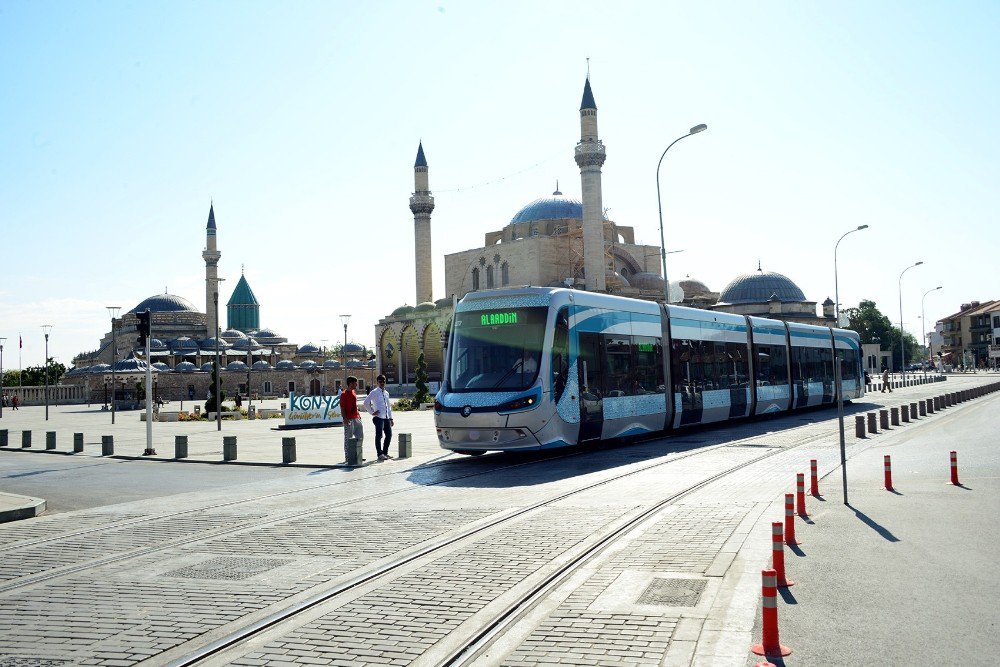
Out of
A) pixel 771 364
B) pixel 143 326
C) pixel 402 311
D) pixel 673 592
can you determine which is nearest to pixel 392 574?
pixel 673 592

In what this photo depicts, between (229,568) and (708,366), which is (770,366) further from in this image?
(229,568)

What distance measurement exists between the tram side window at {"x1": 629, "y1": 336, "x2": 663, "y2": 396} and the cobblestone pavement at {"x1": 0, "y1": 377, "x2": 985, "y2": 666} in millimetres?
5175

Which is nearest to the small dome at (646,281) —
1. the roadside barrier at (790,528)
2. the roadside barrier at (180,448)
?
the roadside barrier at (180,448)

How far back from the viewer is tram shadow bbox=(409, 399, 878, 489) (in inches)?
526

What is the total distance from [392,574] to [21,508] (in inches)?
263

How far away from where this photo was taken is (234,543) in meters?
8.59

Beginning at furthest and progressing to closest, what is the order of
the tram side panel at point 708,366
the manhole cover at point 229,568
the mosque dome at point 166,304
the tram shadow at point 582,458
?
the mosque dome at point 166,304
the tram side panel at point 708,366
the tram shadow at point 582,458
the manhole cover at point 229,568

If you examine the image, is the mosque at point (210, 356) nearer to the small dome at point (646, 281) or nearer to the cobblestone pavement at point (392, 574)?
the small dome at point (646, 281)

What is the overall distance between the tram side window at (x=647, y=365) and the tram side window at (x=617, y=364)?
0.97 ft

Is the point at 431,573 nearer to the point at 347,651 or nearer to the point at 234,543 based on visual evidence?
the point at 347,651

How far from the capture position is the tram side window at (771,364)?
82.6ft

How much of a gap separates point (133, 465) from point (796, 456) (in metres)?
13.4

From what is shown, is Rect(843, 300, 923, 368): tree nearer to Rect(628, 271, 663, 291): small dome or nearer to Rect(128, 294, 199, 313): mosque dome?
Rect(628, 271, 663, 291): small dome

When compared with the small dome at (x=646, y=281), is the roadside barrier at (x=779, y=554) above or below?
below
